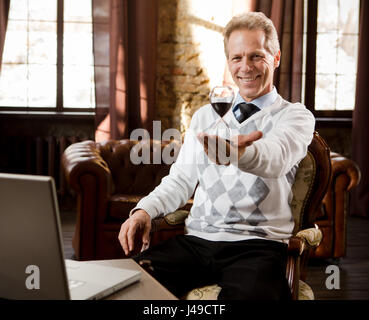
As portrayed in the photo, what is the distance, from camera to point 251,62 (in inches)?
73.9

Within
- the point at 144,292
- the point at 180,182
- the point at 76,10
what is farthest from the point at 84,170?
the point at 76,10

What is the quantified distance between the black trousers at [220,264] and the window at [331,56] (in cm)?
434

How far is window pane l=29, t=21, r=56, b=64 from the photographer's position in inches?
216

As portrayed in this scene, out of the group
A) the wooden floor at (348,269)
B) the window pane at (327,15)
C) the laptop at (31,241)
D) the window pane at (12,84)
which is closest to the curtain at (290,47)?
the window pane at (327,15)

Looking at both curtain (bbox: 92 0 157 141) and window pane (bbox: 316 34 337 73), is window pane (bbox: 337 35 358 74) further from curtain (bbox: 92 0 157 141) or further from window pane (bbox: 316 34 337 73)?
curtain (bbox: 92 0 157 141)

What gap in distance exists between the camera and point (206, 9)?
5.34 meters

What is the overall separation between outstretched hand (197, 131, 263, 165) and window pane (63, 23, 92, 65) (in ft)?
15.0

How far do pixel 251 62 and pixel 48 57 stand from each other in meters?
4.14

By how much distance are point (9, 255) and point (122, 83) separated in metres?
4.33

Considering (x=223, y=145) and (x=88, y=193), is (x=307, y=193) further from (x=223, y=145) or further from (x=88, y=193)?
(x=88, y=193)

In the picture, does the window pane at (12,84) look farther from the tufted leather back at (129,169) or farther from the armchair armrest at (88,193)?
the armchair armrest at (88,193)
